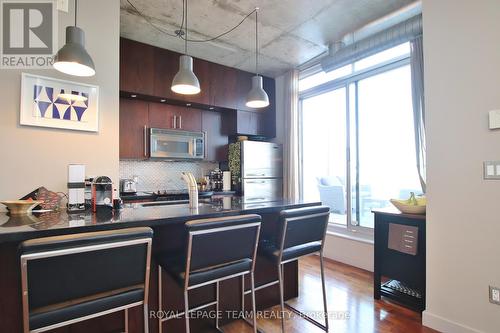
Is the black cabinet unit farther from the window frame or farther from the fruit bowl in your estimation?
the window frame

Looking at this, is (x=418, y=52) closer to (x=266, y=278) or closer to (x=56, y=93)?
(x=266, y=278)

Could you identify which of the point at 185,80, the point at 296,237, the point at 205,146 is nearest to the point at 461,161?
the point at 296,237

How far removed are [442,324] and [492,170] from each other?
125cm

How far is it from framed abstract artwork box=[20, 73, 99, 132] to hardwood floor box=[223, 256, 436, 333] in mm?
2195

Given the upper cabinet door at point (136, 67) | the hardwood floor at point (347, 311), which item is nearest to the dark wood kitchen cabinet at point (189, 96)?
the upper cabinet door at point (136, 67)

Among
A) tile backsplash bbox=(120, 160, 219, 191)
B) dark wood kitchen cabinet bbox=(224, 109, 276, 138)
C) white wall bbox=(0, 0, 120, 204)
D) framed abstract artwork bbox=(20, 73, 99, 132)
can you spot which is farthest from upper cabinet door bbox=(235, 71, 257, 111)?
framed abstract artwork bbox=(20, 73, 99, 132)

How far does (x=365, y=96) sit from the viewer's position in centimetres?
367

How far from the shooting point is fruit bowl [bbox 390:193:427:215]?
2.36 meters

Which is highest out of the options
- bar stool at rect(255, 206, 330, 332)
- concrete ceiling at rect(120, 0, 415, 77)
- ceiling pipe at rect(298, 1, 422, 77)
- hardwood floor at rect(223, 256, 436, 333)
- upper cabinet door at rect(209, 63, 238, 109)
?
concrete ceiling at rect(120, 0, 415, 77)

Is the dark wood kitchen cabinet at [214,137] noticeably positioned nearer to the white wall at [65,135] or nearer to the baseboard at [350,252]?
the white wall at [65,135]

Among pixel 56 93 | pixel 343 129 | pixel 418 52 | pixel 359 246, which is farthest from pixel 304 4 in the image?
pixel 359 246

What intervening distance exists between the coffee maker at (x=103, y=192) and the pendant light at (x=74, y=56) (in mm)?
815

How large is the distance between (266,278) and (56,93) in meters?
2.48

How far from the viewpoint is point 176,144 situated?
13.3 feet
